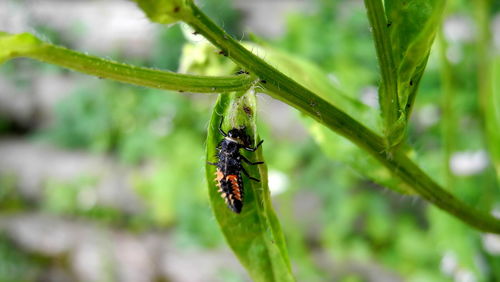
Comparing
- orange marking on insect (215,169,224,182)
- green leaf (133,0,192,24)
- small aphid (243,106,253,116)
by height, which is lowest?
green leaf (133,0,192,24)

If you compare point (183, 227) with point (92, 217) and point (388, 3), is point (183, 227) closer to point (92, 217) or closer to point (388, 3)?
point (92, 217)

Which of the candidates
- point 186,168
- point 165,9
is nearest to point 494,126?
point 165,9

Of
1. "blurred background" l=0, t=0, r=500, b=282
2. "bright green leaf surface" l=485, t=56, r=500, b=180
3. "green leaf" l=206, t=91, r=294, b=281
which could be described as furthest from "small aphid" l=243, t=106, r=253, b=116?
"bright green leaf surface" l=485, t=56, r=500, b=180

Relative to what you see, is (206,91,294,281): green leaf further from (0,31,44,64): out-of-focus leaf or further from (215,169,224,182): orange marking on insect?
(0,31,44,64): out-of-focus leaf

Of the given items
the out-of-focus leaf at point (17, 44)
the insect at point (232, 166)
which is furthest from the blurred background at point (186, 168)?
the out-of-focus leaf at point (17, 44)

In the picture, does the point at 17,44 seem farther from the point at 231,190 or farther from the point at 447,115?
the point at 447,115

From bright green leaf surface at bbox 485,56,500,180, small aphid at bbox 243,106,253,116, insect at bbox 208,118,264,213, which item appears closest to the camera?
small aphid at bbox 243,106,253,116

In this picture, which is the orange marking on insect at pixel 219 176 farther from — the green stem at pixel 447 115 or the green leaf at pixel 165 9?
the green stem at pixel 447 115
